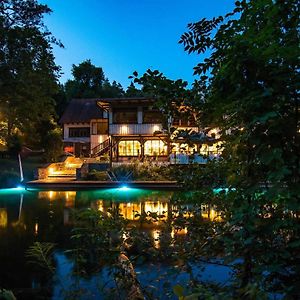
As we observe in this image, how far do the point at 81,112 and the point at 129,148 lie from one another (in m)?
13.3

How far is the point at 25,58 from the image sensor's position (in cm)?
1895

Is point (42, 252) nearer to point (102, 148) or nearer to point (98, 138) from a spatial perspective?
point (102, 148)

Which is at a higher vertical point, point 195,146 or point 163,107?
point 163,107

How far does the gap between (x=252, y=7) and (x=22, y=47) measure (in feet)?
64.0

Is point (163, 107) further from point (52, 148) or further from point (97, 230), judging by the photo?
point (52, 148)

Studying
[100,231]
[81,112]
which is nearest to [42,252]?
[100,231]

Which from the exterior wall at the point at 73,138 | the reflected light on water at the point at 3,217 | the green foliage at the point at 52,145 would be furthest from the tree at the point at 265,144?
the exterior wall at the point at 73,138

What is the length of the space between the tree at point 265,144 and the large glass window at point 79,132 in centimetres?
3899

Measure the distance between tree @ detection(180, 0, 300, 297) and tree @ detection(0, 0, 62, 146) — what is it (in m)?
18.7

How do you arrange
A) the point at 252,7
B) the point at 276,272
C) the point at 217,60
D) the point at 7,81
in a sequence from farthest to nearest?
the point at 7,81 < the point at 217,60 < the point at 252,7 < the point at 276,272

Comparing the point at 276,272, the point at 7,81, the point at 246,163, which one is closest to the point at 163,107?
the point at 246,163

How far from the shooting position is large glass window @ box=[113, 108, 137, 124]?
29156mm

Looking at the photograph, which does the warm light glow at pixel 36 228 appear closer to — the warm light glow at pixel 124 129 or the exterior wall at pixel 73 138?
the warm light glow at pixel 124 129

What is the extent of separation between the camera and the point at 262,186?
5.25 feet
